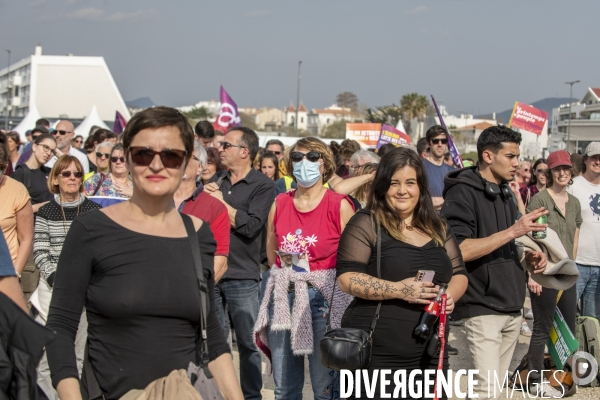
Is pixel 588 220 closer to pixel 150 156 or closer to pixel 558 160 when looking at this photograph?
pixel 558 160

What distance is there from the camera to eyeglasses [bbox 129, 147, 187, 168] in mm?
2740

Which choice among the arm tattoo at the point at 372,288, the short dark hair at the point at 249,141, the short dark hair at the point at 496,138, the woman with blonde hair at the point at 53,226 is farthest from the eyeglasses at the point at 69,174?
the short dark hair at the point at 496,138

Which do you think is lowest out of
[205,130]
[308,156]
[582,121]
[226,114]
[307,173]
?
[307,173]

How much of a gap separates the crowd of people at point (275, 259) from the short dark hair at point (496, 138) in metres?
0.01

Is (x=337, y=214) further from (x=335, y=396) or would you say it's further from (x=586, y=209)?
(x=586, y=209)

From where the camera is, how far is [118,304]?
2623 mm

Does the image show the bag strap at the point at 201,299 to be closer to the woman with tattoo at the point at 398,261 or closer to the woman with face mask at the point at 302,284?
the woman with tattoo at the point at 398,261

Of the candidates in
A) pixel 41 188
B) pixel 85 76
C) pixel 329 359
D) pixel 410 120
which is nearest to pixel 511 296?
pixel 329 359

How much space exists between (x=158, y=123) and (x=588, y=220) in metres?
6.25

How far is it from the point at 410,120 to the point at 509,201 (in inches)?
3116

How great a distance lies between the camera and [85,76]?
6525cm

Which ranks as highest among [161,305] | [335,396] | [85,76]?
[85,76]

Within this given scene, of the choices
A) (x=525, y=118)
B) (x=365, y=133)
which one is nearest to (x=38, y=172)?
(x=525, y=118)

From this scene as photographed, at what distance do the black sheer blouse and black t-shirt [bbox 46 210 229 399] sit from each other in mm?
1661
